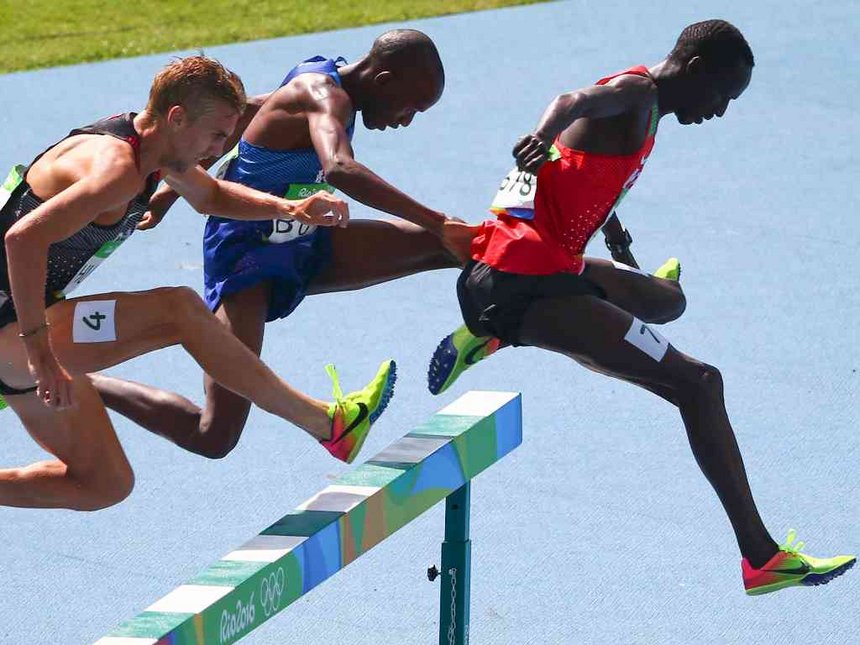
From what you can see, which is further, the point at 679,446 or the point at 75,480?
the point at 679,446

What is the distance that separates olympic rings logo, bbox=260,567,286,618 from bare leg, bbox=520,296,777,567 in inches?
42.7

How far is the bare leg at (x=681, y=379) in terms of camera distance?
4.09m

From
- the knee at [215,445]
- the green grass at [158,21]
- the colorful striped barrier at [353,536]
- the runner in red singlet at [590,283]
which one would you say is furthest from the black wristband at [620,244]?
the green grass at [158,21]

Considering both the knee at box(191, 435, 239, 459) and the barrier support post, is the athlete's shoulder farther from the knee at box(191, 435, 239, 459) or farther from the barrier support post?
the barrier support post

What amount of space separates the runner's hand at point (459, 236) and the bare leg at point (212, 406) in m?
0.58

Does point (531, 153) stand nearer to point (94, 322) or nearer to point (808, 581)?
point (94, 322)

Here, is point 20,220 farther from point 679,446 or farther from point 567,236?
point 679,446

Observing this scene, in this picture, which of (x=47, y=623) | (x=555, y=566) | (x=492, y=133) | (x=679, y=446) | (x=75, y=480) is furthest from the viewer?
(x=492, y=133)

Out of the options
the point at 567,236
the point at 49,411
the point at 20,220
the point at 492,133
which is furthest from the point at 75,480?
the point at 492,133

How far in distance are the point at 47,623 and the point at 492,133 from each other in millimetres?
5527

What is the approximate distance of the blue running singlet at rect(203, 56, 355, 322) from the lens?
4449mm

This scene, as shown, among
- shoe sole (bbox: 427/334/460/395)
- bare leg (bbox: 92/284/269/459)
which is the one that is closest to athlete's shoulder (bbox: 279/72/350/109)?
bare leg (bbox: 92/284/269/459)

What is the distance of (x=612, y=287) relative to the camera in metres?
4.49

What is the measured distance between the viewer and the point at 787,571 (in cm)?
412
